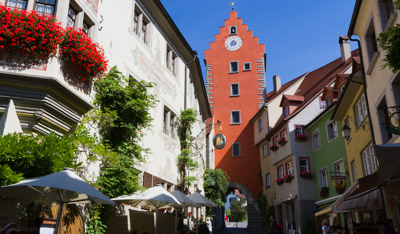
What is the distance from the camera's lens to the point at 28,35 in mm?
7742

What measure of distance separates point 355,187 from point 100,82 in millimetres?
9242

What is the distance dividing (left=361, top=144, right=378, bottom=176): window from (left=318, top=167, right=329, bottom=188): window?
8263 mm

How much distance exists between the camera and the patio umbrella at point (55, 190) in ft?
20.1

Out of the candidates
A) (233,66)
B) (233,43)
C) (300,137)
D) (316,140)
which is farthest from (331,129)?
(233,43)

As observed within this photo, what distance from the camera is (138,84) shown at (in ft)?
38.5

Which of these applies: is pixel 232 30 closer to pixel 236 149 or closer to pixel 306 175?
pixel 236 149

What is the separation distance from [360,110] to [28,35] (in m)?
14.1

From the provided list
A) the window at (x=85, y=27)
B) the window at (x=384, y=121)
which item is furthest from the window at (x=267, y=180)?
the window at (x=85, y=27)

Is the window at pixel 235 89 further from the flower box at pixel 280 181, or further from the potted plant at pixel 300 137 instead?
the potted plant at pixel 300 137

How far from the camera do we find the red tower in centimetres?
3619

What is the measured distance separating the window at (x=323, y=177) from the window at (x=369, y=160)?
8.26 m

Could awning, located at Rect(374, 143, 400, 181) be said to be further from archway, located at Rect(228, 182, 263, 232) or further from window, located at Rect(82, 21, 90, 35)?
archway, located at Rect(228, 182, 263, 232)

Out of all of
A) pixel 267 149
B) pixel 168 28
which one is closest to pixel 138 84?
pixel 168 28

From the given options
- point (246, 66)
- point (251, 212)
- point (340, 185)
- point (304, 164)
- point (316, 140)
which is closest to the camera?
A: point (340, 185)
